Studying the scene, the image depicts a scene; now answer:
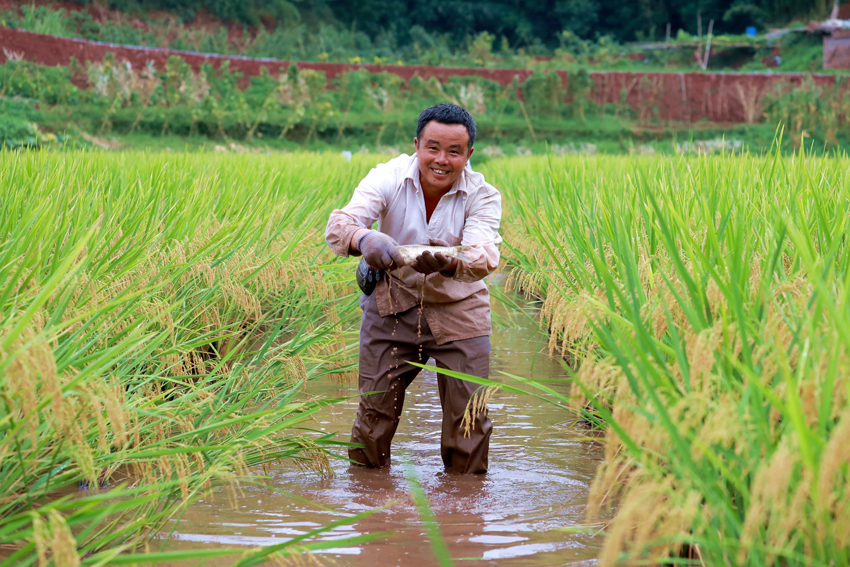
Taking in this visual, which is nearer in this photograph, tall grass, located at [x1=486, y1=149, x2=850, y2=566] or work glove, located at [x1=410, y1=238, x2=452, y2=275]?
tall grass, located at [x1=486, y1=149, x2=850, y2=566]

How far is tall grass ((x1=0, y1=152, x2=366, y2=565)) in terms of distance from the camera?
132 cm

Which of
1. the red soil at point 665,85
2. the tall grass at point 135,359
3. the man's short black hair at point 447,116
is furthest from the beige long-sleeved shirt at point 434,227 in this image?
the red soil at point 665,85

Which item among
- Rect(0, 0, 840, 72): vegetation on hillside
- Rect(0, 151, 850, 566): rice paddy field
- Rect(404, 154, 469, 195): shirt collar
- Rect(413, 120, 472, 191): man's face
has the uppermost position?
Rect(0, 0, 840, 72): vegetation on hillside

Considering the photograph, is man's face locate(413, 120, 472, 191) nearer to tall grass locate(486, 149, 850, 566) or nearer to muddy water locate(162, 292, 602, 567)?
tall grass locate(486, 149, 850, 566)

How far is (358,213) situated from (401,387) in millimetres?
564

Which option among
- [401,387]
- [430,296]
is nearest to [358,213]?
[430,296]

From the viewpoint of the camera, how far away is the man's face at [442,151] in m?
2.39

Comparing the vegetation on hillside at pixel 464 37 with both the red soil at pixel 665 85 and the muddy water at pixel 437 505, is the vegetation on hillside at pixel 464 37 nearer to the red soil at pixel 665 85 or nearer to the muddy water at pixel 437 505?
the red soil at pixel 665 85

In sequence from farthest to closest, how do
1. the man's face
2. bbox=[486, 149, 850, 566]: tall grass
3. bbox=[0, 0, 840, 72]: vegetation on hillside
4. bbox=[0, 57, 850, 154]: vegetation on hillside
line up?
bbox=[0, 0, 840, 72]: vegetation on hillside < bbox=[0, 57, 850, 154]: vegetation on hillside < the man's face < bbox=[486, 149, 850, 566]: tall grass

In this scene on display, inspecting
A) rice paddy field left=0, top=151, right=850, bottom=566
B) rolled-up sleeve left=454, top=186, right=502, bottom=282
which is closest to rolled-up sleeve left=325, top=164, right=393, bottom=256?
rolled-up sleeve left=454, top=186, right=502, bottom=282

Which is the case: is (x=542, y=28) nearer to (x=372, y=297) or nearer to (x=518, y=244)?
(x=518, y=244)

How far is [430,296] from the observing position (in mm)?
2463

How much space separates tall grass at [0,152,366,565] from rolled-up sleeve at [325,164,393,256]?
0.42m

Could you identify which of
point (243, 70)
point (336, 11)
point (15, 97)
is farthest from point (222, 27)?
point (15, 97)
